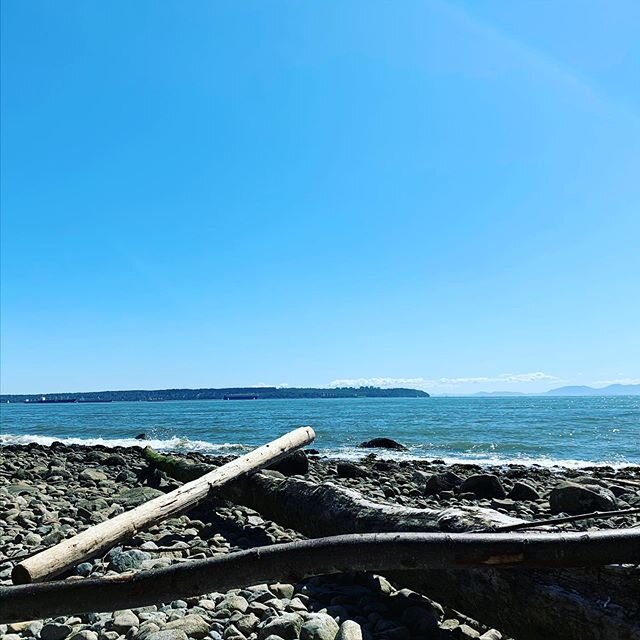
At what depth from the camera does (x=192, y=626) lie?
4035mm

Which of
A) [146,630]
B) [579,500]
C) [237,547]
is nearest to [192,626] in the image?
[146,630]

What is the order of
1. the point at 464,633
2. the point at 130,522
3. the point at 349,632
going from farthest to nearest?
the point at 130,522
the point at 464,633
the point at 349,632

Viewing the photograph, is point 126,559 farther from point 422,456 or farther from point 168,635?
point 422,456

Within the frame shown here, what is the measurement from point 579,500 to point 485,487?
2.61m

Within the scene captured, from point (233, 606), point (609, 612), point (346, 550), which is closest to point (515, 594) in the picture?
point (609, 612)

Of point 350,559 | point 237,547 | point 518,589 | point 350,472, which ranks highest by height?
point 350,559

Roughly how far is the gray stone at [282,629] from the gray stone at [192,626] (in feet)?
1.37

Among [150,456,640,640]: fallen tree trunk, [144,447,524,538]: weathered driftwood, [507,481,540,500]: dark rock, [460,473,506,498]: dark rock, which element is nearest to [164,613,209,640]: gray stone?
[150,456,640,640]: fallen tree trunk

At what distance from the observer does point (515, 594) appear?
11.4ft

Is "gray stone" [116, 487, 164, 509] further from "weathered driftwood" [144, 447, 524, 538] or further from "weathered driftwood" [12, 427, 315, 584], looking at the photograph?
"weathered driftwood" [12, 427, 315, 584]

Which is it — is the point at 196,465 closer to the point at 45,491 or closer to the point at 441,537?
the point at 45,491

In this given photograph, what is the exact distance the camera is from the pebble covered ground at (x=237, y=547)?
13.2 feet

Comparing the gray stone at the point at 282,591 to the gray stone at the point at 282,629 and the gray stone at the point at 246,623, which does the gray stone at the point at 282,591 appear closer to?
the gray stone at the point at 246,623

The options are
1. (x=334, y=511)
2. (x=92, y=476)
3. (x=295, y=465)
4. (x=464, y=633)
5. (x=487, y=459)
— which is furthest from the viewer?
(x=487, y=459)
